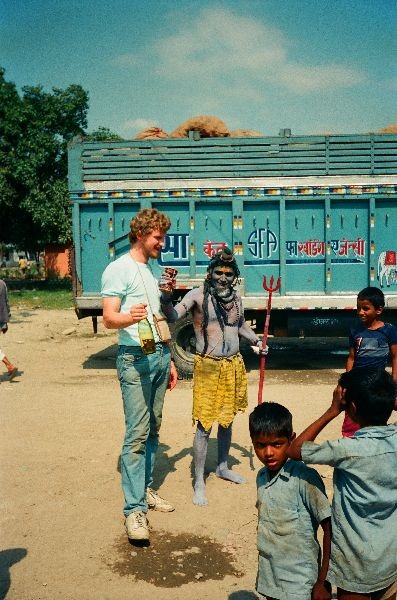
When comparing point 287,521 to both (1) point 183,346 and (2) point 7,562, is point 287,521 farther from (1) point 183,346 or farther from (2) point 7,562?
(1) point 183,346

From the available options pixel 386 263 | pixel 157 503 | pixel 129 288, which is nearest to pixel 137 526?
pixel 157 503

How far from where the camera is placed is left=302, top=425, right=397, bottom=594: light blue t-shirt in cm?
216

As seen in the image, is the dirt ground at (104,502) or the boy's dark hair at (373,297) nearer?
the dirt ground at (104,502)

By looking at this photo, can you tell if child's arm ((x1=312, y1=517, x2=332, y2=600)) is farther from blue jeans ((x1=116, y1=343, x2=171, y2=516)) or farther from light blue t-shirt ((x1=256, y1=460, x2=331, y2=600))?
blue jeans ((x1=116, y1=343, x2=171, y2=516))

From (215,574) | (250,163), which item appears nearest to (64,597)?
Answer: (215,574)

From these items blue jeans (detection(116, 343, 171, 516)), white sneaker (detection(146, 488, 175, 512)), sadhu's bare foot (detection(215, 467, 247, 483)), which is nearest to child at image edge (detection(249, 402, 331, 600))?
blue jeans (detection(116, 343, 171, 516))

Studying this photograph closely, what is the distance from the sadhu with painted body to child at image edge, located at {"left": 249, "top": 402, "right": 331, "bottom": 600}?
2.09 meters

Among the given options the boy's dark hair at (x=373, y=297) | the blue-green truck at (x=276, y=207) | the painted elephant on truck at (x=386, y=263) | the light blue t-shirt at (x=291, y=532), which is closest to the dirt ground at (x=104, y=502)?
the light blue t-shirt at (x=291, y=532)

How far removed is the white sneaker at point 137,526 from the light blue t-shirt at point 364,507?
1688mm

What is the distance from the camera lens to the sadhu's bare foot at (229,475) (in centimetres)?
469

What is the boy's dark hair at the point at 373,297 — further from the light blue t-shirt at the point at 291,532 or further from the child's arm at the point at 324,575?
the child's arm at the point at 324,575

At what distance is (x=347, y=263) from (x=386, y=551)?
679 cm

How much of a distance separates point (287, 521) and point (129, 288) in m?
1.96

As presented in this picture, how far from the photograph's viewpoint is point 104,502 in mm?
4348
